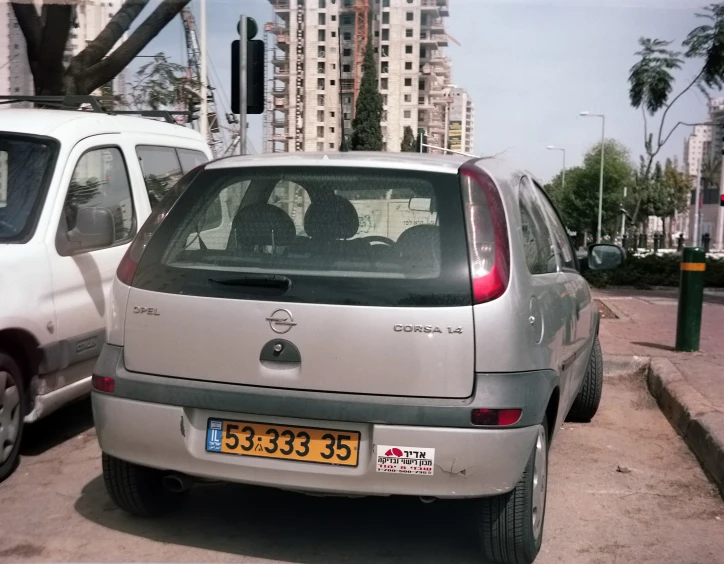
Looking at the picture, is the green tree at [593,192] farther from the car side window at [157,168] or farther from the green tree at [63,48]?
the car side window at [157,168]

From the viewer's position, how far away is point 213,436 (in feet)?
11.1

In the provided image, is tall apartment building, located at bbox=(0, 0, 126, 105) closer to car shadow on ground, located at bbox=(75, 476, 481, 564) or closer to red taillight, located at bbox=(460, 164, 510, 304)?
car shadow on ground, located at bbox=(75, 476, 481, 564)

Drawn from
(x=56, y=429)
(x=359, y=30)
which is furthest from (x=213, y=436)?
(x=359, y=30)

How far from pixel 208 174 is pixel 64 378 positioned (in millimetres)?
1957

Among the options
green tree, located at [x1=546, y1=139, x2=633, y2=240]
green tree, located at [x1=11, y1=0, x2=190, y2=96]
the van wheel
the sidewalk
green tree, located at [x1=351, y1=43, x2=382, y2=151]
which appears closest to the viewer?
the van wheel

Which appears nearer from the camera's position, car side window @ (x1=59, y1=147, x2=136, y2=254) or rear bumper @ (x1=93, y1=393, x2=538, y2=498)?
rear bumper @ (x1=93, y1=393, x2=538, y2=498)

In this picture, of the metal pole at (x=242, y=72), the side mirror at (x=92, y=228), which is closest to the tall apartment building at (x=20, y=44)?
the metal pole at (x=242, y=72)

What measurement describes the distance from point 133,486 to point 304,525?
2.50 ft

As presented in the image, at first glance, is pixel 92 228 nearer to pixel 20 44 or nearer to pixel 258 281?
pixel 258 281

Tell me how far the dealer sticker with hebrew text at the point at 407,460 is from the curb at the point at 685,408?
221cm

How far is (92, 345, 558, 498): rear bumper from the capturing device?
321 centimetres

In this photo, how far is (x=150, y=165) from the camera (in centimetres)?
642

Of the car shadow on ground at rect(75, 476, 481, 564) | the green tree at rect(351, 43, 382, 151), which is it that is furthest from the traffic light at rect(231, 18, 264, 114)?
the green tree at rect(351, 43, 382, 151)

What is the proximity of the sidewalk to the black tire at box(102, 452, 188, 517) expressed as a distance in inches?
112
